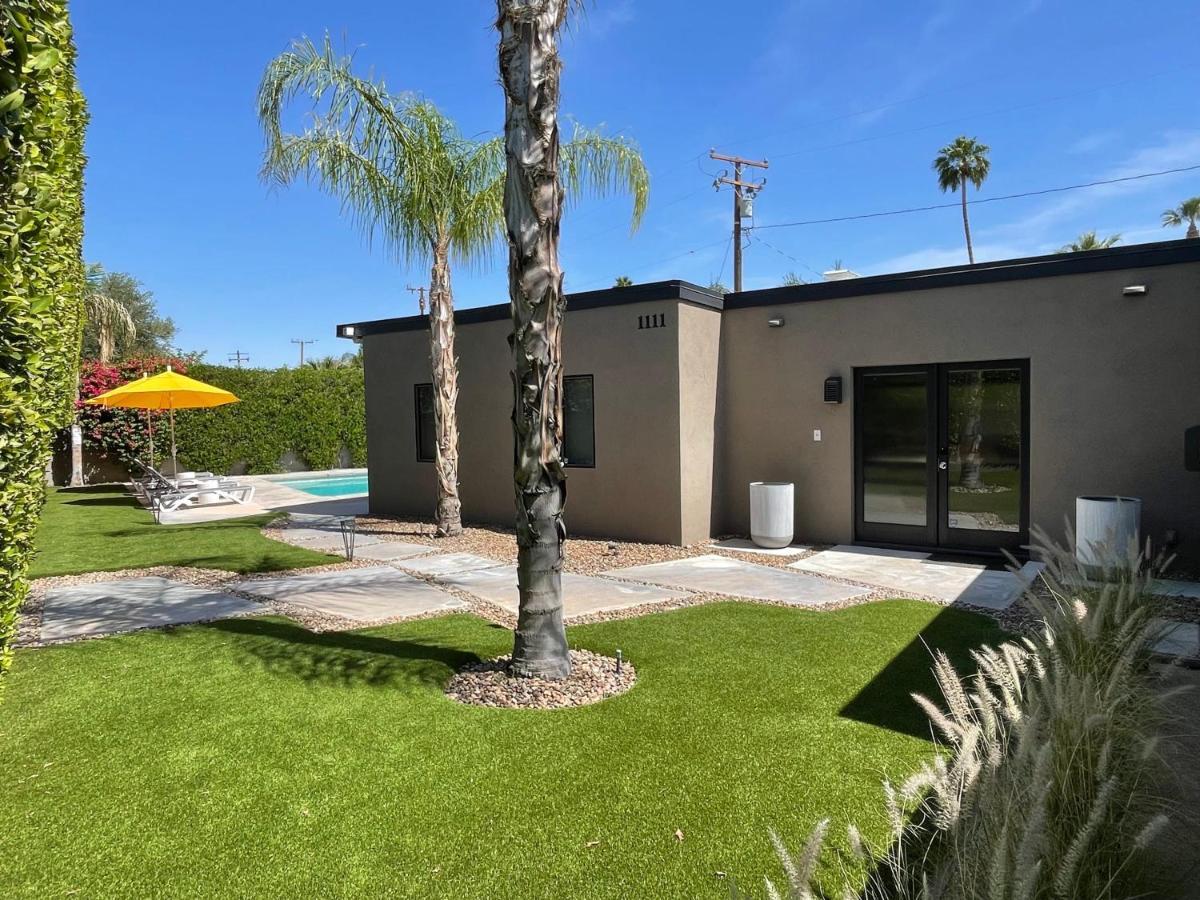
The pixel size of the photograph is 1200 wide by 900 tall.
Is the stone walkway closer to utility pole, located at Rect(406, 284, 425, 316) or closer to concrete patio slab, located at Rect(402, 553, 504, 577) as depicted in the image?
concrete patio slab, located at Rect(402, 553, 504, 577)

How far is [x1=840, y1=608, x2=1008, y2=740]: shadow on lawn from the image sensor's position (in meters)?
4.18

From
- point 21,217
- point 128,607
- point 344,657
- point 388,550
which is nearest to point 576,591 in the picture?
point 344,657

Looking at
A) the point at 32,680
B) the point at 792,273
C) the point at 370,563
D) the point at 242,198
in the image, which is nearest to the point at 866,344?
the point at 370,563

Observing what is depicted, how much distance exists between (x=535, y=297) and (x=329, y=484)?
18004 mm

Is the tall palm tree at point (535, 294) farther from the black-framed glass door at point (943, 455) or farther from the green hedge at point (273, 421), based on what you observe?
the green hedge at point (273, 421)

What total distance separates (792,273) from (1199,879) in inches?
1464

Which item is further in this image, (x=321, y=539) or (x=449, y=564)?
(x=321, y=539)

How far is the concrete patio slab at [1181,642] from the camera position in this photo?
4.90m

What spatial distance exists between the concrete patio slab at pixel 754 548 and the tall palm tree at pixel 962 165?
28520 millimetres

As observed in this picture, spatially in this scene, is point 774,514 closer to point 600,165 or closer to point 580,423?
point 580,423

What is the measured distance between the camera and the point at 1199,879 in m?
2.58

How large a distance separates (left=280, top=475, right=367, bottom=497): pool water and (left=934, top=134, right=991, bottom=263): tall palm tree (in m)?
27.8

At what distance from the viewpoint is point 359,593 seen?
24.2ft

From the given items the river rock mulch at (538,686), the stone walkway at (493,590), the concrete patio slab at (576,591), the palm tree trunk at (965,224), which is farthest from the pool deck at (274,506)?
the palm tree trunk at (965,224)
